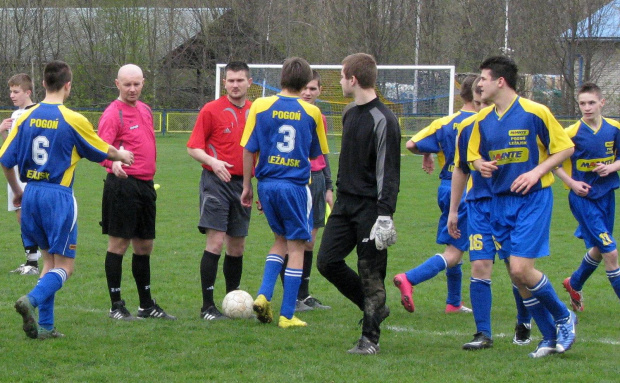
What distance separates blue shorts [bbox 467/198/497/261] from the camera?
5.59m

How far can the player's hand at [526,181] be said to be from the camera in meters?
5.15

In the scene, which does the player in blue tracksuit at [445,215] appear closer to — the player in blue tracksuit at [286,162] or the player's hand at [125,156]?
the player in blue tracksuit at [286,162]

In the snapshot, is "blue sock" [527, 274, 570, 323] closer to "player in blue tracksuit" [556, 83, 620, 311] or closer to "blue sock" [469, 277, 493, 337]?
"blue sock" [469, 277, 493, 337]

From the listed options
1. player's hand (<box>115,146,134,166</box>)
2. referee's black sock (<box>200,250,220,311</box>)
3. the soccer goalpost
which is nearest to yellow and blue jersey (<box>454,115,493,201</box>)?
referee's black sock (<box>200,250,220,311</box>)

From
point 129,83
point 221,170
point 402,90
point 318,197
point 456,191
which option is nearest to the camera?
point 456,191

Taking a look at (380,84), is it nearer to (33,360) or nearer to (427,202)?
(427,202)

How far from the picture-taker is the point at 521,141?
208 inches

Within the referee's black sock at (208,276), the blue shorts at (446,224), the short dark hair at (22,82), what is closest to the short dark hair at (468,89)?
the blue shorts at (446,224)

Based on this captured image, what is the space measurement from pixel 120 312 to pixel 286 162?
1.84 m

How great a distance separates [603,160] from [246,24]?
37.9 meters

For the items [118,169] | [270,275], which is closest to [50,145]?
[118,169]

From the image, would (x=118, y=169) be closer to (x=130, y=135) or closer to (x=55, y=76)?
(x=130, y=135)

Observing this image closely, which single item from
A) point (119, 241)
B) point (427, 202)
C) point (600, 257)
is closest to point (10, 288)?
point (119, 241)

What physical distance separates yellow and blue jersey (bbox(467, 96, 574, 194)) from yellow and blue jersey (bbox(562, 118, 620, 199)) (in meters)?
1.70
